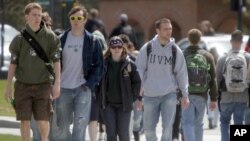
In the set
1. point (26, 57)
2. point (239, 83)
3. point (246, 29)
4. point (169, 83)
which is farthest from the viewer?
point (246, 29)

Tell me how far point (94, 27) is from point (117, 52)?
984 cm

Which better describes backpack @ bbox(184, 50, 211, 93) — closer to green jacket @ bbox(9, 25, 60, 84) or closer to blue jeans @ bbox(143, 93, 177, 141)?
blue jeans @ bbox(143, 93, 177, 141)

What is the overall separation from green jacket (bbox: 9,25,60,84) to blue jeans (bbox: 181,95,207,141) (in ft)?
8.92

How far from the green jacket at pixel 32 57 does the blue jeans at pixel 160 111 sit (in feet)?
5.32

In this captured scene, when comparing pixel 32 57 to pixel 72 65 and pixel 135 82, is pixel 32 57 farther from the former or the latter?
pixel 135 82

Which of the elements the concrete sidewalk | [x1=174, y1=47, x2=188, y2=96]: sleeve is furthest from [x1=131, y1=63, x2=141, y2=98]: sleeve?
the concrete sidewalk

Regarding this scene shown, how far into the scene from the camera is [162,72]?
1279cm

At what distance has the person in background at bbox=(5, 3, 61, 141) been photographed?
11.9 m

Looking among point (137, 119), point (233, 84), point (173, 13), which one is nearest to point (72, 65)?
point (233, 84)

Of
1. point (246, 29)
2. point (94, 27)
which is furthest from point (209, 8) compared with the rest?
point (94, 27)

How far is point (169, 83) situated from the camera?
41.9ft

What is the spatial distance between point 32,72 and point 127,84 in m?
1.76

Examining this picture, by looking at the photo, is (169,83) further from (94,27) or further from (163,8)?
(163,8)

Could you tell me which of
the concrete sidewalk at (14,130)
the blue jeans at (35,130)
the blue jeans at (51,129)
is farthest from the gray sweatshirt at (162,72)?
the concrete sidewalk at (14,130)
